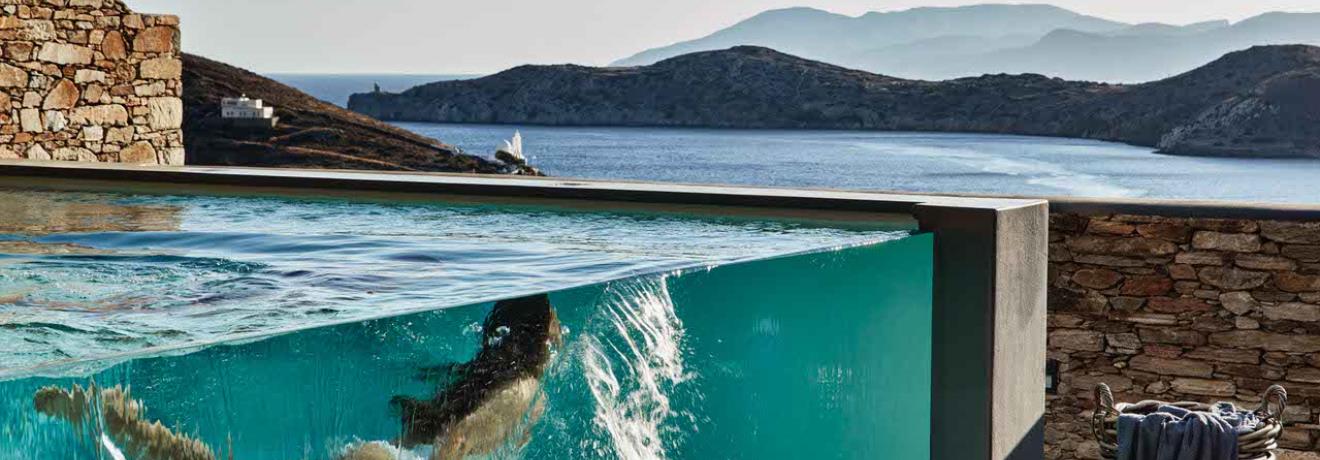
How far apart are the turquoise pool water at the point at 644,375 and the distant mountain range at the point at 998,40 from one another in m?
43.0

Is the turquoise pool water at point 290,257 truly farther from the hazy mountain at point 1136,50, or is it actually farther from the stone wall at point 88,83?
the hazy mountain at point 1136,50

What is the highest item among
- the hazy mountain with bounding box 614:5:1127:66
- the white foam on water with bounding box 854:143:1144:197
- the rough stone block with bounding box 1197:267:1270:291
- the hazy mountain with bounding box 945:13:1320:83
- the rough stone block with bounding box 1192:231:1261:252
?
the hazy mountain with bounding box 614:5:1127:66

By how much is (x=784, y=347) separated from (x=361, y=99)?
47.9m

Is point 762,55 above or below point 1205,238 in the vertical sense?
above

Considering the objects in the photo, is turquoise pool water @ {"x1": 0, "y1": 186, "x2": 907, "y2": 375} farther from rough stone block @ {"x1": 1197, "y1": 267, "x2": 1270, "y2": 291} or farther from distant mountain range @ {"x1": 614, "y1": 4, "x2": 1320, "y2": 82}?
distant mountain range @ {"x1": 614, "y1": 4, "x2": 1320, "y2": 82}

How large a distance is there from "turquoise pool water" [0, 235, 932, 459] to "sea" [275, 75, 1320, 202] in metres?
29.5

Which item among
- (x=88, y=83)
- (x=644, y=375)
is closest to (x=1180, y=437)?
(x=644, y=375)

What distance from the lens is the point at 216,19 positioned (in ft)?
117

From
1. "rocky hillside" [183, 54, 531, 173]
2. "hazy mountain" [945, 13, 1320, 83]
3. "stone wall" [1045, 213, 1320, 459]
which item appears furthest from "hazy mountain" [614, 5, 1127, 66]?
"stone wall" [1045, 213, 1320, 459]

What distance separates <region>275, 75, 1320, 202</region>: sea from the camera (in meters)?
34.8

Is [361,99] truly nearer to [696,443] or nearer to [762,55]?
[762,55]

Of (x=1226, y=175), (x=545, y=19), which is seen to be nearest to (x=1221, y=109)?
(x=1226, y=175)

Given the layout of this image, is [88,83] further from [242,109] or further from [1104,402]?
[242,109]

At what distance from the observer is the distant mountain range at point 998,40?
172 feet
